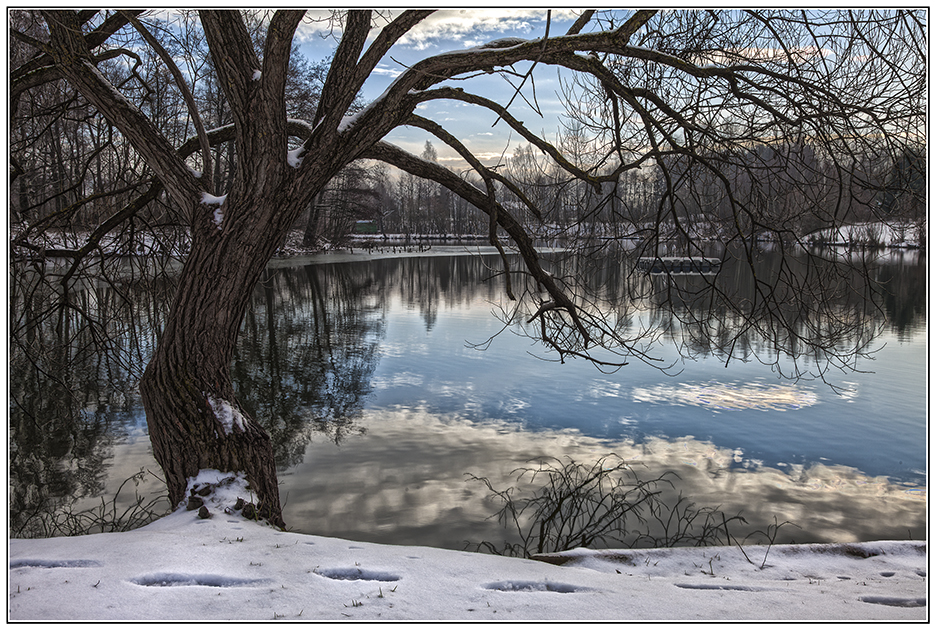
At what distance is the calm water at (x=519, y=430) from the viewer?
6379 millimetres

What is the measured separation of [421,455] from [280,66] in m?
4.95

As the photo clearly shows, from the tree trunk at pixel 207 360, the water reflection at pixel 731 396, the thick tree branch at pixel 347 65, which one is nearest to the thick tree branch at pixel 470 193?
the thick tree branch at pixel 347 65

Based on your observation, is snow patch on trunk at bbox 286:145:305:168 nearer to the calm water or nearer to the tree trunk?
the tree trunk

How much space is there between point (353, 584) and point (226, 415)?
1877mm

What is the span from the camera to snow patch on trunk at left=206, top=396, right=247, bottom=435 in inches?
177

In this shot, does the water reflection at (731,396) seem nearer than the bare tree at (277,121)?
No

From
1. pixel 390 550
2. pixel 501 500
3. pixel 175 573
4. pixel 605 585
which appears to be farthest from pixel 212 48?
pixel 501 500

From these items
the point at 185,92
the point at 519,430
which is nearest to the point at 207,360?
the point at 185,92

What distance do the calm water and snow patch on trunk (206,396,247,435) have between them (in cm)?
174

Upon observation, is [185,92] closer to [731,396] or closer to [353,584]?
[353,584]

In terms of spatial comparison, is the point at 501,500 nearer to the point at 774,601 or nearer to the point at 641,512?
the point at 641,512

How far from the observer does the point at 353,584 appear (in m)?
3.25

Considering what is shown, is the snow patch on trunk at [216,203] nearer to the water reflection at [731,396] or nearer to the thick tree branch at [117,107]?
the thick tree branch at [117,107]

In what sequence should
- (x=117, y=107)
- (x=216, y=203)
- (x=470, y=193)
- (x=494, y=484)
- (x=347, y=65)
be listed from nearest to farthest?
(x=117, y=107), (x=216, y=203), (x=347, y=65), (x=470, y=193), (x=494, y=484)
